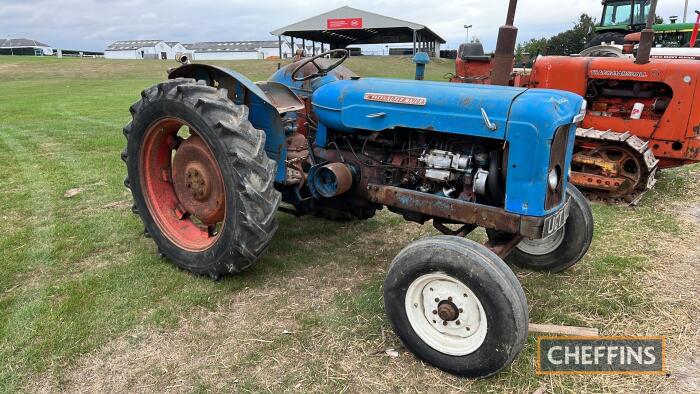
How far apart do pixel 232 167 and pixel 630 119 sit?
16.4ft

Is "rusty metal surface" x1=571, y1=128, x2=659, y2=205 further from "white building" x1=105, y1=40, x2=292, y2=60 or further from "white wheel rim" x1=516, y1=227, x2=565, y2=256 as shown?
"white building" x1=105, y1=40, x2=292, y2=60

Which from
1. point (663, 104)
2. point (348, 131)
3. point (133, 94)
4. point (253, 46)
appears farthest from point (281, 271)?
point (253, 46)

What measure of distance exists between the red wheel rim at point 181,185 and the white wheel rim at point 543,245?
226cm

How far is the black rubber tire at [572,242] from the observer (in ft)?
11.5

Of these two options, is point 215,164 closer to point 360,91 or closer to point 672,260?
point 360,91

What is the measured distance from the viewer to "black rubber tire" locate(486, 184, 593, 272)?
Result: 3502 millimetres

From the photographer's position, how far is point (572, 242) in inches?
140

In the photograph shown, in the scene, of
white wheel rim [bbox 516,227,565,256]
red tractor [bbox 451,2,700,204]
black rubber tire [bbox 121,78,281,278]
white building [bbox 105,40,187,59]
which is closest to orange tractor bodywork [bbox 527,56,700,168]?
red tractor [bbox 451,2,700,204]

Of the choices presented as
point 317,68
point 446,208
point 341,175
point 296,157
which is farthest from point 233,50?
point 446,208

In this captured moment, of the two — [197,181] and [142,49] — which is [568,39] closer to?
[197,181]

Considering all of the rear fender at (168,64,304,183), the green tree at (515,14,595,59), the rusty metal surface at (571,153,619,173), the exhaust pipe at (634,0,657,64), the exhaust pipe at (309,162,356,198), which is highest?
the green tree at (515,14,595,59)

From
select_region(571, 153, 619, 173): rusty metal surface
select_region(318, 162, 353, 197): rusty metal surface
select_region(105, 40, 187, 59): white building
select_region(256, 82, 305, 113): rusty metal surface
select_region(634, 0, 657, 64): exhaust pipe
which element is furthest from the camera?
select_region(105, 40, 187, 59): white building

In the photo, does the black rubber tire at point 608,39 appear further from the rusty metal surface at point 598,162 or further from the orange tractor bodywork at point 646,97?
the rusty metal surface at point 598,162

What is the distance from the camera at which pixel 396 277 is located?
2658 mm
